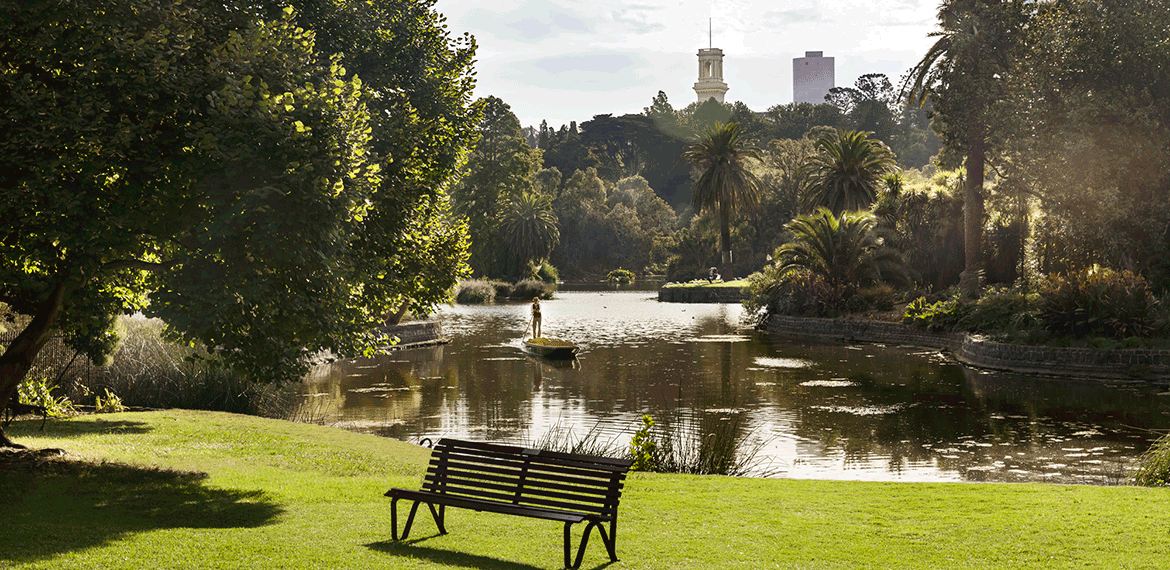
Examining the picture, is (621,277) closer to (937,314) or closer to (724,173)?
(724,173)

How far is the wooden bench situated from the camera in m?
7.32

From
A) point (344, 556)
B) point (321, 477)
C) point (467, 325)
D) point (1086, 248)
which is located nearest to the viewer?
point (344, 556)

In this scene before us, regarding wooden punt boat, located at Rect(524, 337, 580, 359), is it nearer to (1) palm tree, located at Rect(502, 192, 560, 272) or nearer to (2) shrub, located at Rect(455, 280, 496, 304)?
(2) shrub, located at Rect(455, 280, 496, 304)

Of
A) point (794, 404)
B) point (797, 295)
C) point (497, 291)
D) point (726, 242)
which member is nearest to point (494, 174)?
point (497, 291)

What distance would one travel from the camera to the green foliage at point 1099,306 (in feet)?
83.7

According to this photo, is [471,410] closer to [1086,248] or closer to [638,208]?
[1086,248]

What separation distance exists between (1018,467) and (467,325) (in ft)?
110

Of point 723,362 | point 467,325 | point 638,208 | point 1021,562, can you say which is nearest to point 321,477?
point 1021,562

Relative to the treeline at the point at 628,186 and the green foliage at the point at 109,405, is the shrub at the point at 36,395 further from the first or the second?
the treeline at the point at 628,186

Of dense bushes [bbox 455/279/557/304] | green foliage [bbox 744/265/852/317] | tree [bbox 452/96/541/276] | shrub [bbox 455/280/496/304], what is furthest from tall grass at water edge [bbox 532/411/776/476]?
tree [bbox 452/96/541/276]

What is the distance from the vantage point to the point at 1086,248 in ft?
106

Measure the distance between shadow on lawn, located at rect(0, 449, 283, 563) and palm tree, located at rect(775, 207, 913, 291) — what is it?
3396 centimetres

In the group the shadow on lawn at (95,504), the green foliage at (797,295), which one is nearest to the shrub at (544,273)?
the green foliage at (797,295)

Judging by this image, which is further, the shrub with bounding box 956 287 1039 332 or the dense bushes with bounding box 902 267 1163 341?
the shrub with bounding box 956 287 1039 332
